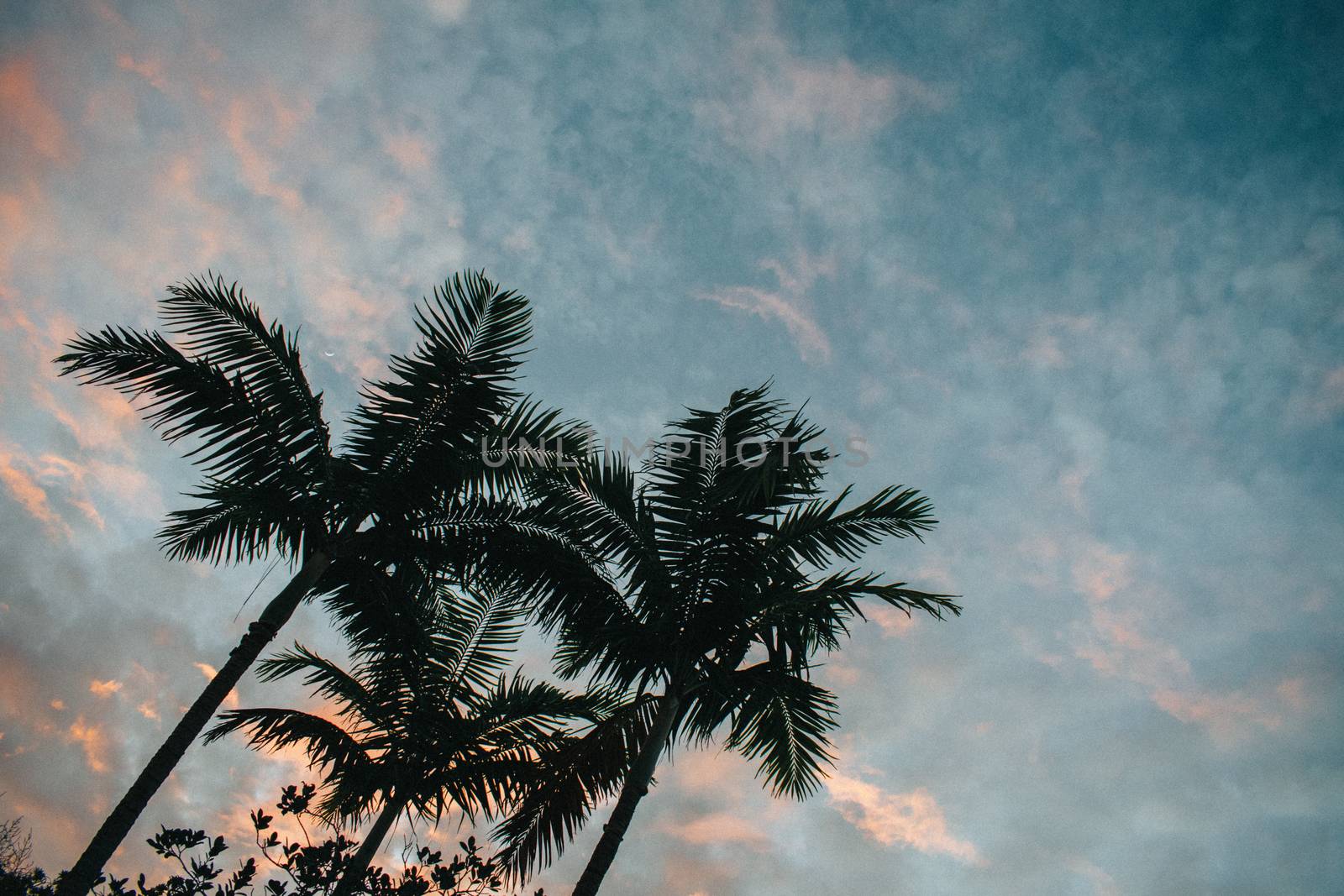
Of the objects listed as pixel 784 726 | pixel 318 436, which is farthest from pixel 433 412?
pixel 784 726

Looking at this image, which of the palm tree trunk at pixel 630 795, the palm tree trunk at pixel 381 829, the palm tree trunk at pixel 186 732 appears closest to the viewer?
the palm tree trunk at pixel 186 732

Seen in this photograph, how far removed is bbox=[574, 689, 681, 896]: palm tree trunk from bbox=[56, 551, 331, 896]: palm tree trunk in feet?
12.9

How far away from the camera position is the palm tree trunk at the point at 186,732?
639cm

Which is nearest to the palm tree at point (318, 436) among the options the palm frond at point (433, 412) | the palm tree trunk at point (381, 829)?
the palm frond at point (433, 412)

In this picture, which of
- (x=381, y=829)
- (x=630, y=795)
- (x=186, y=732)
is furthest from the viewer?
(x=381, y=829)

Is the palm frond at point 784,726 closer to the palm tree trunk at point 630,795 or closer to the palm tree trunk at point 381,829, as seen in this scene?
the palm tree trunk at point 630,795

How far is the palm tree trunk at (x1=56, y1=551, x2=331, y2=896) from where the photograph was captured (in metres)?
6.39

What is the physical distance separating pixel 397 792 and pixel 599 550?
4.89 m

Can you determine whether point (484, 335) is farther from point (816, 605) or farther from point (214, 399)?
point (816, 605)

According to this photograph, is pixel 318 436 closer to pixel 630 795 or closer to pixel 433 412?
pixel 433 412

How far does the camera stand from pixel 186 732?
7.25 metres

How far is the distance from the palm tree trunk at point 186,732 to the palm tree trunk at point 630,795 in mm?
3934

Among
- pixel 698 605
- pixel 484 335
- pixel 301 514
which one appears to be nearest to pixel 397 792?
pixel 301 514

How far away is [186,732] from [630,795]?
4311mm
